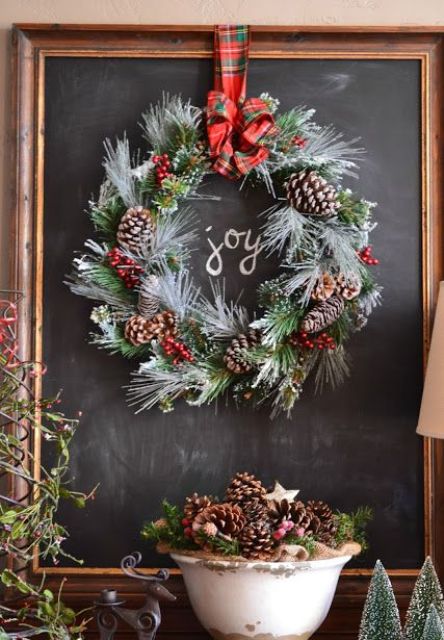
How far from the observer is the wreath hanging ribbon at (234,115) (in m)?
1.71

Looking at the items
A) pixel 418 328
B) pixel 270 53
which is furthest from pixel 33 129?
pixel 418 328

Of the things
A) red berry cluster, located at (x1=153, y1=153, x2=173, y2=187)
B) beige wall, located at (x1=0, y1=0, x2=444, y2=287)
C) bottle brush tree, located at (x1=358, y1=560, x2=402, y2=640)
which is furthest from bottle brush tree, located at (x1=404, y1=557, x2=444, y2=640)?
beige wall, located at (x1=0, y1=0, x2=444, y2=287)

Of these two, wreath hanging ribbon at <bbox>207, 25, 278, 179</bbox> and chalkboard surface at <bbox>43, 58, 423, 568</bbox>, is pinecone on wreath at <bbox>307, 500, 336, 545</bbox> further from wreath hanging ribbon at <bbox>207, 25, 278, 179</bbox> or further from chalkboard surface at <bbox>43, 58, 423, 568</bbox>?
wreath hanging ribbon at <bbox>207, 25, 278, 179</bbox>

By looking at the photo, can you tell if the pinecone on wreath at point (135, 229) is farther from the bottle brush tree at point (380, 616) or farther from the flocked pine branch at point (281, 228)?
the bottle brush tree at point (380, 616)

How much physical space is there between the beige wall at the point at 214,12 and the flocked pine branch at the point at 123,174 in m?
0.25

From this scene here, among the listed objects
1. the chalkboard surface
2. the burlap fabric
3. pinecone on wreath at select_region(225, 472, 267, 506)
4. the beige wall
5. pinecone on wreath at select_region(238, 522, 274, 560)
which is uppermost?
the beige wall

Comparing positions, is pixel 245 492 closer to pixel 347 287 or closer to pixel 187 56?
pixel 347 287

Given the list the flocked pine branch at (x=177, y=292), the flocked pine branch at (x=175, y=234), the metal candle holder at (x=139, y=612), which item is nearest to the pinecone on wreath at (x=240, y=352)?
the flocked pine branch at (x=177, y=292)

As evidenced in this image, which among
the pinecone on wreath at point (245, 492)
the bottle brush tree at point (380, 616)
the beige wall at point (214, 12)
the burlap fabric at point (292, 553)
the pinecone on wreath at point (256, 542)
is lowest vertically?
the bottle brush tree at point (380, 616)

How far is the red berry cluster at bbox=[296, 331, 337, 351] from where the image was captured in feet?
5.56

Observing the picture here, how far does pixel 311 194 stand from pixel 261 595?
2.49 ft

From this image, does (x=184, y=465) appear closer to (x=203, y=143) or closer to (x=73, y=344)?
(x=73, y=344)

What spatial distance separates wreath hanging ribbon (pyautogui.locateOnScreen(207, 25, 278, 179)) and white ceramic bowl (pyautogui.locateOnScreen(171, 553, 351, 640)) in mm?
769

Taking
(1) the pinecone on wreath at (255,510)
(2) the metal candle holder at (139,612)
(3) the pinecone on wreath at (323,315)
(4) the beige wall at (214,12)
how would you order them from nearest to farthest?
(2) the metal candle holder at (139,612) → (1) the pinecone on wreath at (255,510) → (3) the pinecone on wreath at (323,315) → (4) the beige wall at (214,12)
